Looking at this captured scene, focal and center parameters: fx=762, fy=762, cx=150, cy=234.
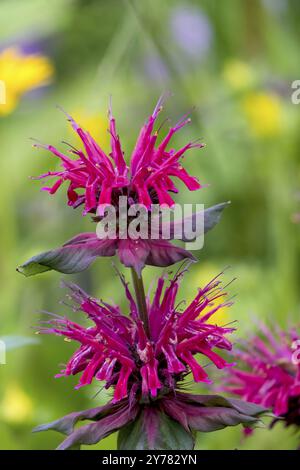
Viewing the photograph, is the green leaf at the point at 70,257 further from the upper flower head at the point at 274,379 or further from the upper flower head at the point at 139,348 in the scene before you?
the upper flower head at the point at 274,379

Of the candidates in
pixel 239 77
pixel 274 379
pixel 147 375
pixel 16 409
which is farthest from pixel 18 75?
pixel 147 375

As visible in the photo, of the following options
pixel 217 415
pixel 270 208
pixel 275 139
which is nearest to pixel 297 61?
pixel 275 139

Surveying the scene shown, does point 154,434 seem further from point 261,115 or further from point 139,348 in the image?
point 261,115

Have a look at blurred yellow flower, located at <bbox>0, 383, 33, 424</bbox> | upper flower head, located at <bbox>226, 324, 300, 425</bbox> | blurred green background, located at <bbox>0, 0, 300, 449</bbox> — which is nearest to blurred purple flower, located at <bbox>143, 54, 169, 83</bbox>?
blurred green background, located at <bbox>0, 0, 300, 449</bbox>

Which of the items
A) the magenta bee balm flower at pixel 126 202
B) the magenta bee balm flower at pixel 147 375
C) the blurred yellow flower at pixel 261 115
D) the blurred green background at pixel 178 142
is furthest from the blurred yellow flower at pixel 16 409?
the blurred yellow flower at pixel 261 115

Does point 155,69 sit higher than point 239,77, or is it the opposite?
point 155,69

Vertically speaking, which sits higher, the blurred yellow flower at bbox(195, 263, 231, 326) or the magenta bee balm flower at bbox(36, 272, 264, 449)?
the blurred yellow flower at bbox(195, 263, 231, 326)

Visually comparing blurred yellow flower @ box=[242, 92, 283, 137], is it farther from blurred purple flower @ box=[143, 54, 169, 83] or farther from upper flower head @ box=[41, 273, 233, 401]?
upper flower head @ box=[41, 273, 233, 401]
